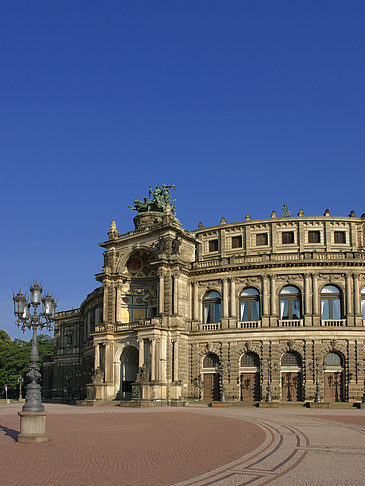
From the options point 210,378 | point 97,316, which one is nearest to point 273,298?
point 210,378

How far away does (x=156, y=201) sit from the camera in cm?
7175

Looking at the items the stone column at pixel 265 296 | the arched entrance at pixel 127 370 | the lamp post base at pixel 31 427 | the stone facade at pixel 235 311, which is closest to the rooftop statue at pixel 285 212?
the stone facade at pixel 235 311

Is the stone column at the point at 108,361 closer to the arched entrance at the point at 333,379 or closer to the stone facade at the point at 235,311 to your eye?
the stone facade at the point at 235,311

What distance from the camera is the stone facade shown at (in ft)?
190

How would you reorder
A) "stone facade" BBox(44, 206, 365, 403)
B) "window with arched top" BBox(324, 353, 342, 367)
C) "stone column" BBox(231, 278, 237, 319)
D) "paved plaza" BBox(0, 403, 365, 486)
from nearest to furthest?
"paved plaza" BBox(0, 403, 365, 486) → "window with arched top" BBox(324, 353, 342, 367) → "stone facade" BBox(44, 206, 365, 403) → "stone column" BBox(231, 278, 237, 319)

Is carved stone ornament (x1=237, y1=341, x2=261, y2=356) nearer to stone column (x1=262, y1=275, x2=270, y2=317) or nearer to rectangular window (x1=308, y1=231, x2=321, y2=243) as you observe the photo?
stone column (x1=262, y1=275, x2=270, y2=317)

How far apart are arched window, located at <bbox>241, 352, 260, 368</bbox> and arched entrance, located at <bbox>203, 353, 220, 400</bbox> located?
10.2 feet

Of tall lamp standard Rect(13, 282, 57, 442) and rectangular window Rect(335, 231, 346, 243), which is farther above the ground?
rectangular window Rect(335, 231, 346, 243)

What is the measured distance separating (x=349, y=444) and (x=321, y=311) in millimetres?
39937

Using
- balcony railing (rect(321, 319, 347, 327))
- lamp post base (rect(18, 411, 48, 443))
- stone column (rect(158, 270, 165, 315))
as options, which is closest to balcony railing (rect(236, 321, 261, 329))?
balcony railing (rect(321, 319, 347, 327))

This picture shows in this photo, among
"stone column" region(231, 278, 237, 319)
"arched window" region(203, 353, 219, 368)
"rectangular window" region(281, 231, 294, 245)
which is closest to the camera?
"stone column" region(231, 278, 237, 319)

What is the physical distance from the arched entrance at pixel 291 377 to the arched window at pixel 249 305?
5.39 m

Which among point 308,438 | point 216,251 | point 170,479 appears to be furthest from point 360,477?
point 216,251

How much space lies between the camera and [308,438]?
22.3m
